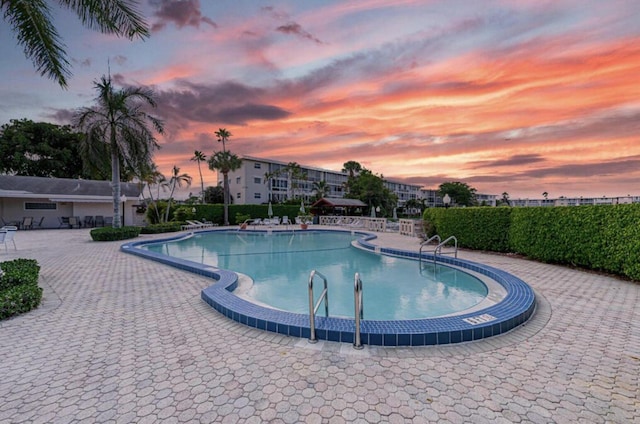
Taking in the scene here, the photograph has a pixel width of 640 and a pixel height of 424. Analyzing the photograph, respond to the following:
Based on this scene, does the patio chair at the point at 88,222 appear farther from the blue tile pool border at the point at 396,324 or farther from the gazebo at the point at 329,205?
the blue tile pool border at the point at 396,324

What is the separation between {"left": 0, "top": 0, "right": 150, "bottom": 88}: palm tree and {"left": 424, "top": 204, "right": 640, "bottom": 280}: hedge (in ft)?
40.1

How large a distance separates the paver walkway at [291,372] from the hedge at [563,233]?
9.08 ft

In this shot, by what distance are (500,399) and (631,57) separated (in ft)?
37.5

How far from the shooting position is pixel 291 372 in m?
3.01

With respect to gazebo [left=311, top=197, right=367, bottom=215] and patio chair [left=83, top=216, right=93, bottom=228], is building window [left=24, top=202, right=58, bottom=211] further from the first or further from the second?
gazebo [left=311, top=197, right=367, bottom=215]

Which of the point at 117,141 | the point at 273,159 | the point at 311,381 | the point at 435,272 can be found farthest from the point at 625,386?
the point at 273,159

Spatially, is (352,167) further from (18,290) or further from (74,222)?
(18,290)

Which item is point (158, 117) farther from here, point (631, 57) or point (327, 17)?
point (631, 57)

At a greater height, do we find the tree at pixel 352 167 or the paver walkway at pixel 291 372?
the tree at pixel 352 167

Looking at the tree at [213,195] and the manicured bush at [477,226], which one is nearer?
the manicured bush at [477,226]

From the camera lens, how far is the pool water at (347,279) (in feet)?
19.9

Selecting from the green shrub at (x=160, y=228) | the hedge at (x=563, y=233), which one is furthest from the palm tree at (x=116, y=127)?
the hedge at (x=563, y=233)

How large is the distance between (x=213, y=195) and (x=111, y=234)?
25.5 metres

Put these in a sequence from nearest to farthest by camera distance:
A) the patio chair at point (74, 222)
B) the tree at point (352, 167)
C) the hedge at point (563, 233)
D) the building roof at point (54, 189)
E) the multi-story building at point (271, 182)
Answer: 1. the hedge at point (563, 233)
2. the building roof at point (54, 189)
3. the patio chair at point (74, 222)
4. the multi-story building at point (271, 182)
5. the tree at point (352, 167)
